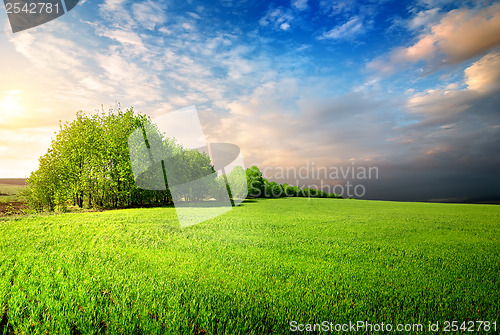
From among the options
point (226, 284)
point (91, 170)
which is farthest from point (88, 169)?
point (226, 284)

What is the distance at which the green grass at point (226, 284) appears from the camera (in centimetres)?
362

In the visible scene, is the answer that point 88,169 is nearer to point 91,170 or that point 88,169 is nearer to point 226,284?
point 91,170

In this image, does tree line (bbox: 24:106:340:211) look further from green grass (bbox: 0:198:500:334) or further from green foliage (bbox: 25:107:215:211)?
green grass (bbox: 0:198:500:334)

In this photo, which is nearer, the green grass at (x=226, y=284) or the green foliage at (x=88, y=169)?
the green grass at (x=226, y=284)

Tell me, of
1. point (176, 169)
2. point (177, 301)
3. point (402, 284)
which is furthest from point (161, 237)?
point (176, 169)

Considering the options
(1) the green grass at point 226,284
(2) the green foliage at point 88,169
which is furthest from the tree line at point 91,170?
(1) the green grass at point 226,284

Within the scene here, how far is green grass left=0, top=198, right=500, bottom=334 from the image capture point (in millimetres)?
3615

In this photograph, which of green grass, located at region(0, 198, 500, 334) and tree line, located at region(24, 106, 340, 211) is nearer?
green grass, located at region(0, 198, 500, 334)

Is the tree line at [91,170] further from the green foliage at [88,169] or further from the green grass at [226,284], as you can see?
the green grass at [226,284]

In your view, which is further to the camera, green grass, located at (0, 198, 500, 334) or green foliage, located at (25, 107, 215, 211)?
green foliage, located at (25, 107, 215, 211)

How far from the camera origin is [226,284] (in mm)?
4895

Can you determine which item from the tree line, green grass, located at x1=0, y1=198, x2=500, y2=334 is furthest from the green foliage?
green grass, located at x1=0, y1=198, x2=500, y2=334

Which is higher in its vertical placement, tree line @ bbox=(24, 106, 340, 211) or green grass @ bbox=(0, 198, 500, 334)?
tree line @ bbox=(24, 106, 340, 211)

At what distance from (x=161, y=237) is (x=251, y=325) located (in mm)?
7029
